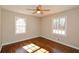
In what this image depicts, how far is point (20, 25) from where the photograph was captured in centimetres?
360

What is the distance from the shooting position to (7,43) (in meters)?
2.87

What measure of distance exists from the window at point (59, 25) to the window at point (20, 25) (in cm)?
177

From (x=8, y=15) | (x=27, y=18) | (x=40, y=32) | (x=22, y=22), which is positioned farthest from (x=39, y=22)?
(x=8, y=15)

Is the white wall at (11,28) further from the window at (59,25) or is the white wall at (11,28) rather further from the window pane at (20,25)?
the window at (59,25)

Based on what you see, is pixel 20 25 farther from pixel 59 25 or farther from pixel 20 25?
pixel 59 25

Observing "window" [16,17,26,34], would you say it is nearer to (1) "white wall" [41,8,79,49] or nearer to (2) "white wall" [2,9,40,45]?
(2) "white wall" [2,9,40,45]

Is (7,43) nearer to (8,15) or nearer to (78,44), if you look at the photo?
(8,15)

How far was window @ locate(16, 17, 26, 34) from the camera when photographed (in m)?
3.42

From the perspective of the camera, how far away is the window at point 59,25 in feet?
10.3

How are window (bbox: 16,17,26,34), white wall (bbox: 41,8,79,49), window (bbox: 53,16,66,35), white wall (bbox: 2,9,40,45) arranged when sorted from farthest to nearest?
window (bbox: 16,17,26,34) < window (bbox: 53,16,66,35) < white wall (bbox: 2,9,40,45) < white wall (bbox: 41,8,79,49)

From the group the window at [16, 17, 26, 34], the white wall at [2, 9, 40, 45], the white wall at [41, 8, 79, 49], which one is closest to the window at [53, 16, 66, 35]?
the white wall at [41, 8, 79, 49]

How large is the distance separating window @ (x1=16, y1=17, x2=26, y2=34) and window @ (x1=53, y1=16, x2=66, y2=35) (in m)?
1.77

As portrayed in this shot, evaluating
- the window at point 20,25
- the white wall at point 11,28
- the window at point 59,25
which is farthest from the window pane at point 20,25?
the window at point 59,25

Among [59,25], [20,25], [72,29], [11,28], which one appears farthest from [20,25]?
[72,29]
